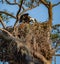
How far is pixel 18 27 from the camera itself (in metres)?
11.6

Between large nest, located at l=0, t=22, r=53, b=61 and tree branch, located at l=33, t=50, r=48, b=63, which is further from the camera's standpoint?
large nest, located at l=0, t=22, r=53, b=61

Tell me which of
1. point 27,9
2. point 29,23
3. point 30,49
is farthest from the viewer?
point 27,9

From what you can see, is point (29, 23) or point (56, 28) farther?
point (56, 28)

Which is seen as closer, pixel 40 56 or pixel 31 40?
pixel 40 56

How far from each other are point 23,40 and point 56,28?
209 centimetres

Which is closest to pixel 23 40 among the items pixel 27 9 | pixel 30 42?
pixel 30 42

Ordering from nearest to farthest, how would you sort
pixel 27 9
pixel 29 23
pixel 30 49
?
pixel 30 49
pixel 29 23
pixel 27 9

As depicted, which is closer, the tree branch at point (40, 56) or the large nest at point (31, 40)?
the tree branch at point (40, 56)

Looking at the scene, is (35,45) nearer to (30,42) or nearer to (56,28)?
(30,42)

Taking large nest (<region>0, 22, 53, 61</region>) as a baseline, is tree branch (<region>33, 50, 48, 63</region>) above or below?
below

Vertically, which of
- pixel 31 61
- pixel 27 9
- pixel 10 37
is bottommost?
pixel 31 61

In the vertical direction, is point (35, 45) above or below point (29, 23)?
below

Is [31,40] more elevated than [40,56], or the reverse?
[31,40]

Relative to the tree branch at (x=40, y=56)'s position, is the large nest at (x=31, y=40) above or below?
above
